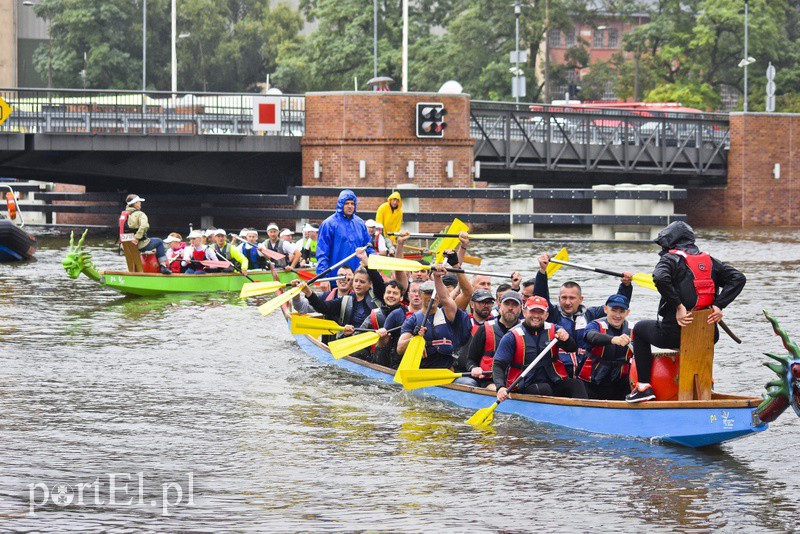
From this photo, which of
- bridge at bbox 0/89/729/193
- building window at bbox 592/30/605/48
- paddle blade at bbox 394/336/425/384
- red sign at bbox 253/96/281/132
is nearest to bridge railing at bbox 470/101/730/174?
bridge at bbox 0/89/729/193

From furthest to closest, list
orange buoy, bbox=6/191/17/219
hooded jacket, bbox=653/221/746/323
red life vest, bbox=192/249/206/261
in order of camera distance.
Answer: orange buoy, bbox=6/191/17/219, red life vest, bbox=192/249/206/261, hooded jacket, bbox=653/221/746/323

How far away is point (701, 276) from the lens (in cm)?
1193

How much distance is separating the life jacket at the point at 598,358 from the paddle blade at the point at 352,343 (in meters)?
2.83

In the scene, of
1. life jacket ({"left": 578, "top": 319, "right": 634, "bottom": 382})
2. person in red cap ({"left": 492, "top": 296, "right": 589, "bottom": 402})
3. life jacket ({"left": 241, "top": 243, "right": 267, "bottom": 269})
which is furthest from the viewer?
life jacket ({"left": 241, "top": 243, "right": 267, "bottom": 269})

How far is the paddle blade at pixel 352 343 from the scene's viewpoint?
51.3 feet

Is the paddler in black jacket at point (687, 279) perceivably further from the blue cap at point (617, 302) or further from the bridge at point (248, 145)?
the bridge at point (248, 145)

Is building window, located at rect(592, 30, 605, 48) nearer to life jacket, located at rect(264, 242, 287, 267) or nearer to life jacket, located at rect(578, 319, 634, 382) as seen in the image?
life jacket, located at rect(264, 242, 287, 267)

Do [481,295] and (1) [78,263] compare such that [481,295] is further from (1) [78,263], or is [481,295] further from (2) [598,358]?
(1) [78,263]

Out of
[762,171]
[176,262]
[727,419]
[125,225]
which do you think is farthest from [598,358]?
[762,171]

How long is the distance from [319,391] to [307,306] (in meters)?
2.10

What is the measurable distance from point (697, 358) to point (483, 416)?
2.24m

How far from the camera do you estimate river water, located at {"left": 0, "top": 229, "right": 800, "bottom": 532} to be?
10.7 m

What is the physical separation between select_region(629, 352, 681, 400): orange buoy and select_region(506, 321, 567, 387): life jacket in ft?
3.61

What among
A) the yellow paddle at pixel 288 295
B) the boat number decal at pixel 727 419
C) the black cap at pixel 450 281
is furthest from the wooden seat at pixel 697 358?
the yellow paddle at pixel 288 295
